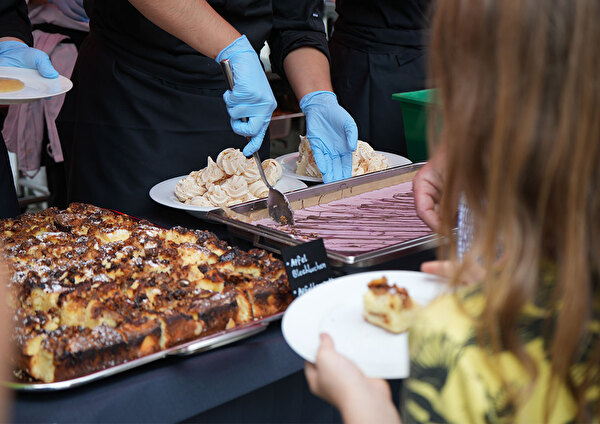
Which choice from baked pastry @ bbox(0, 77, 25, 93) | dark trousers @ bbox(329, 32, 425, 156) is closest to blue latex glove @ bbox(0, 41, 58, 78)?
baked pastry @ bbox(0, 77, 25, 93)

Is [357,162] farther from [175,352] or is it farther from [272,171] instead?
[175,352]

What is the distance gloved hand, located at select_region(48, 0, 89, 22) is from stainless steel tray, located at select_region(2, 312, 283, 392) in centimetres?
311

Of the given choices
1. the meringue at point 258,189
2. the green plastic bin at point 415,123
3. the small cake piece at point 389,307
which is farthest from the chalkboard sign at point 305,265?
the green plastic bin at point 415,123

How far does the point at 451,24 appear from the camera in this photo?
73 cm

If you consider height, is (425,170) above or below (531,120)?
below

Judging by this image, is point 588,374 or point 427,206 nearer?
point 588,374

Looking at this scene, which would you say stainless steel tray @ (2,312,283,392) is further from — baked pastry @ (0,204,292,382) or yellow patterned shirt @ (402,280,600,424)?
yellow patterned shirt @ (402,280,600,424)

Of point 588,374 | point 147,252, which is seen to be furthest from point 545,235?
point 147,252

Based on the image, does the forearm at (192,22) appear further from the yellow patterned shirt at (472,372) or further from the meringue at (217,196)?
the yellow patterned shirt at (472,372)

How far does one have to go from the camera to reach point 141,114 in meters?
2.34

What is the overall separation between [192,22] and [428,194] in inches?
36.4

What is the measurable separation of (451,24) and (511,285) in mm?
297

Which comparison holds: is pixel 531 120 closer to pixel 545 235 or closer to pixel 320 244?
pixel 545 235

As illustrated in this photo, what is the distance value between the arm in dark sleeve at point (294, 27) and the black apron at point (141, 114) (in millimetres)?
381
